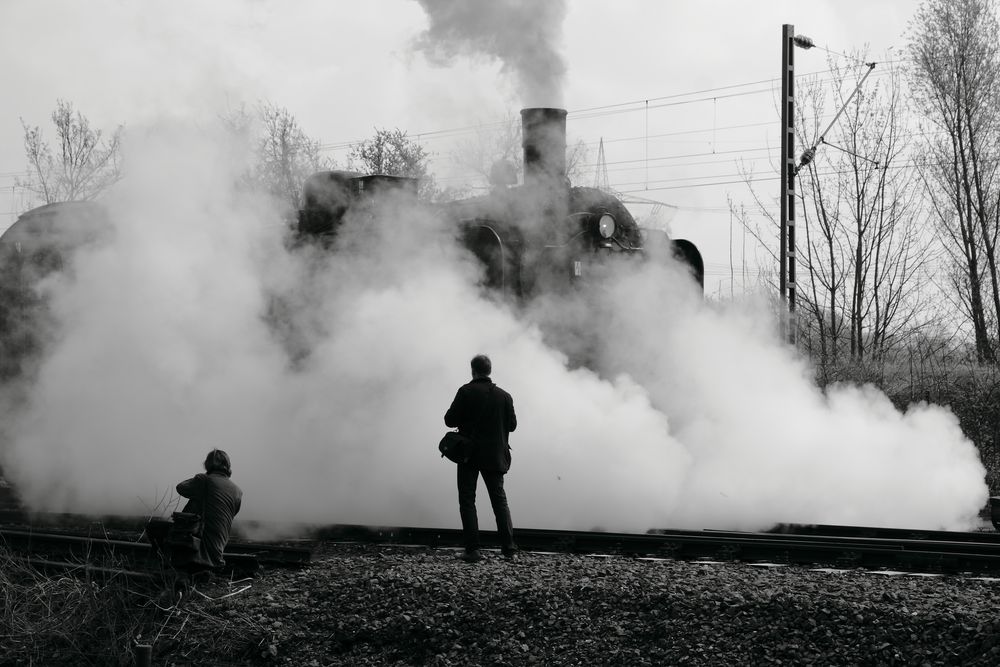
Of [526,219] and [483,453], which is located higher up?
[526,219]

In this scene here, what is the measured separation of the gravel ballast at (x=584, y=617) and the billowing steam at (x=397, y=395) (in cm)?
302

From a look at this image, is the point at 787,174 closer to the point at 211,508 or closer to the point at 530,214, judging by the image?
the point at 530,214

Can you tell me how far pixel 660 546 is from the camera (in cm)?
865

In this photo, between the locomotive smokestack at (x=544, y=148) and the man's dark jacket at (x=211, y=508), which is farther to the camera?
the locomotive smokestack at (x=544, y=148)

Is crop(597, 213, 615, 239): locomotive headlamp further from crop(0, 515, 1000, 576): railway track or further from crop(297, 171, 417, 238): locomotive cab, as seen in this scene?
crop(0, 515, 1000, 576): railway track

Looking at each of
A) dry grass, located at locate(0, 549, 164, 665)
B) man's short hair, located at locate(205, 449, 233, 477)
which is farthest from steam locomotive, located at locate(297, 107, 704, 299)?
dry grass, located at locate(0, 549, 164, 665)

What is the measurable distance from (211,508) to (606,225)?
650 centimetres

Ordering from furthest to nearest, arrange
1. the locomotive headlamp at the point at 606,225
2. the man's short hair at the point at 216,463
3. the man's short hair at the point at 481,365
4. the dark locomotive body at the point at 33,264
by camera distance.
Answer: the dark locomotive body at the point at 33,264 → the locomotive headlamp at the point at 606,225 → the man's short hair at the point at 481,365 → the man's short hair at the point at 216,463

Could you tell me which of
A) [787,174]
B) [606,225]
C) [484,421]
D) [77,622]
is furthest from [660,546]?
[787,174]

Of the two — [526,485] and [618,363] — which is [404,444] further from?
[618,363]

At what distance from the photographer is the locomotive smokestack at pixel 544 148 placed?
12.5m

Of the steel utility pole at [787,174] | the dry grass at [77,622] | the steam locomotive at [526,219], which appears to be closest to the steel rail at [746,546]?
the dry grass at [77,622]

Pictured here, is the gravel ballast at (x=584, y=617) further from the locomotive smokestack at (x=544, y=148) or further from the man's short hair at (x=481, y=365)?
the locomotive smokestack at (x=544, y=148)

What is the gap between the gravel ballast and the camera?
19.2 ft
